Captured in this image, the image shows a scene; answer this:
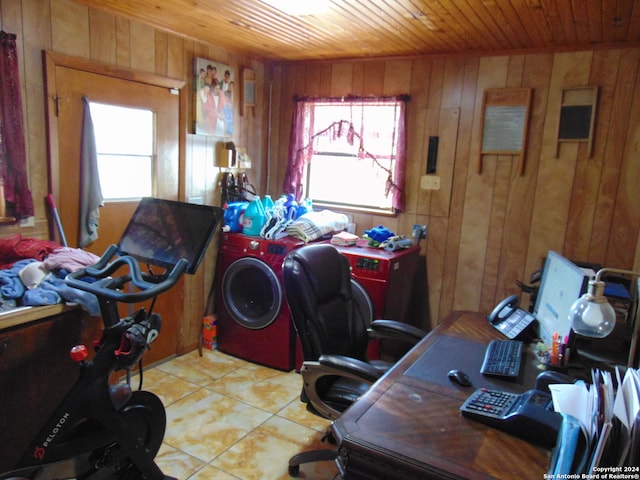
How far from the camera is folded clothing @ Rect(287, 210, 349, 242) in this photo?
3.40m

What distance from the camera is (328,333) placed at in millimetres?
2137

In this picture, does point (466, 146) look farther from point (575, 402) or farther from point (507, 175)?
point (575, 402)

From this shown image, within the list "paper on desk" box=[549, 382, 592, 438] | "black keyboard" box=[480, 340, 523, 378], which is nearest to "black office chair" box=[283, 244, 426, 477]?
"black keyboard" box=[480, 340, 523, 378]

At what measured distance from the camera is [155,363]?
133 inches

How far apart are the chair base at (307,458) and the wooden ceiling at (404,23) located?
7.48 feet

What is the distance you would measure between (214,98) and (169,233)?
184 cm

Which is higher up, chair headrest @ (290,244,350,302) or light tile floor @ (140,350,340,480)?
chair headrest @ (290,244,350,302)

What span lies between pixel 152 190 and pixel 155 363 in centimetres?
127

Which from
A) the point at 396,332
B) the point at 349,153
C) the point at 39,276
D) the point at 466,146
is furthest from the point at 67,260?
the point at 466,146

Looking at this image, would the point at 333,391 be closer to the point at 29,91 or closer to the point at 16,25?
the point at 29,91

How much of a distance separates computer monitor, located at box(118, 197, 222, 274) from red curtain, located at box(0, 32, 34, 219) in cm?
78

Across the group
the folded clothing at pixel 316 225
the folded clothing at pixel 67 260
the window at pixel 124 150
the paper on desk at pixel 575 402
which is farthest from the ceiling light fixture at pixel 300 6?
the paper on desk at pixel 575 402

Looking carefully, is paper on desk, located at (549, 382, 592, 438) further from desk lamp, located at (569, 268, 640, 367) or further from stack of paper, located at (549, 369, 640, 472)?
desk lamp, located at (569, 268, 640, 367)

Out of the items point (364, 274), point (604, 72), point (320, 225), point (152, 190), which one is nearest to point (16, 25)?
point (152, 190)
